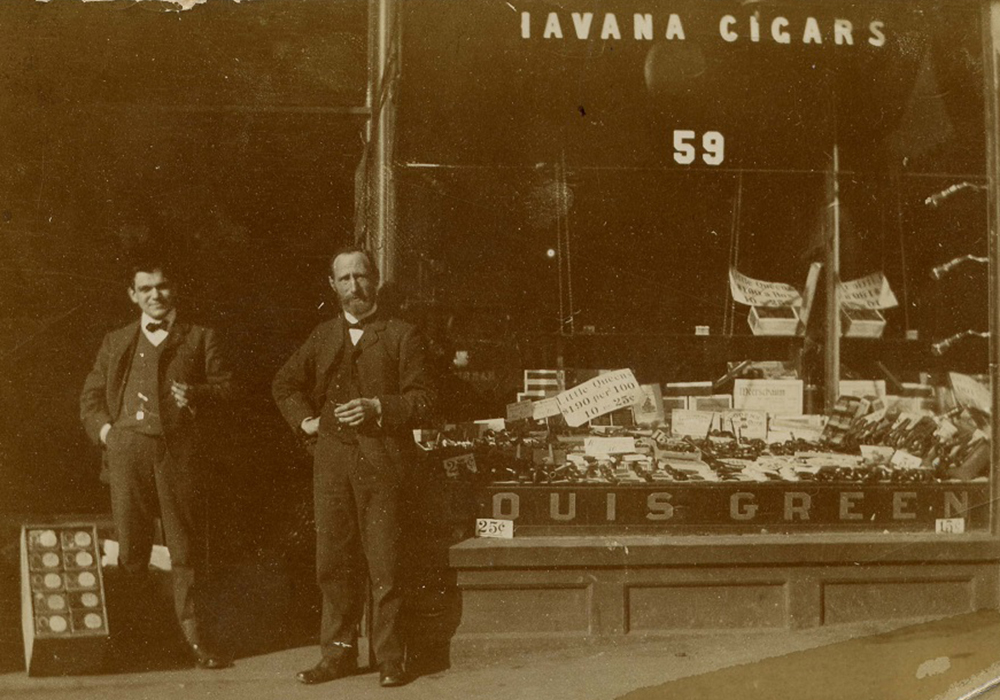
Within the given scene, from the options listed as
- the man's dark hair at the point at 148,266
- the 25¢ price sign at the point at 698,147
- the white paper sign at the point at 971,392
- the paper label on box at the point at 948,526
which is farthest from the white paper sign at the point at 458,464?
the white paper sign at the point at 971,392

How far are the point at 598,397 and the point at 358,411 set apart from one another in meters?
1.53

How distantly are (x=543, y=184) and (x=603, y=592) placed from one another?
7.46ft

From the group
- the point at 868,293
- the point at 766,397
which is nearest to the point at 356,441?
the point at 766,397

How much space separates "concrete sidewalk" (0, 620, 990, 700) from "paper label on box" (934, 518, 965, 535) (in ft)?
1.85

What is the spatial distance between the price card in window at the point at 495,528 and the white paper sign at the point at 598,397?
2.25 ft

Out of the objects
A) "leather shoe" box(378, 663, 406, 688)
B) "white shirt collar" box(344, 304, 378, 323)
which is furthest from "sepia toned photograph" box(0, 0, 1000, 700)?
"leather shoe" box(378, 663, 406, 688)

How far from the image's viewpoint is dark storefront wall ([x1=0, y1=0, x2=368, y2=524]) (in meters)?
6.03

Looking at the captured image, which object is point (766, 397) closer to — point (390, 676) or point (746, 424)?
point (746, 424)

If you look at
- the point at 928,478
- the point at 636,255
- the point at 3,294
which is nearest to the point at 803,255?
the point at 636,255

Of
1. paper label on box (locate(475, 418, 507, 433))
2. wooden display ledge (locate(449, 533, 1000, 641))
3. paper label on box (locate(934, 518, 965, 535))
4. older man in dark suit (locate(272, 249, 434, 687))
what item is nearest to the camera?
older man in dark suit (locate(272, 249, 434, 687))

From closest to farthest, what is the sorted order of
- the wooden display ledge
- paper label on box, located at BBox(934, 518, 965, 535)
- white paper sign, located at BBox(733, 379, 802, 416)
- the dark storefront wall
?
the wooden display ledge
the dark storefront wall
paper label on box, located at BBox(934, 518, 965, 535)
white paper sign, located at BBox(733, 379, 802, 416)

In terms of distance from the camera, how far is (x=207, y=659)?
18.6 feet

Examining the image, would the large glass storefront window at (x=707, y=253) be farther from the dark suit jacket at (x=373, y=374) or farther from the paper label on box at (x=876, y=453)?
the dark suit jacket at (x=373, y=374)

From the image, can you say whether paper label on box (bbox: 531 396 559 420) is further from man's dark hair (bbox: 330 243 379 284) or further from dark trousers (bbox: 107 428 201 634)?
dark trousers (bbox: 107 428 201 634)
